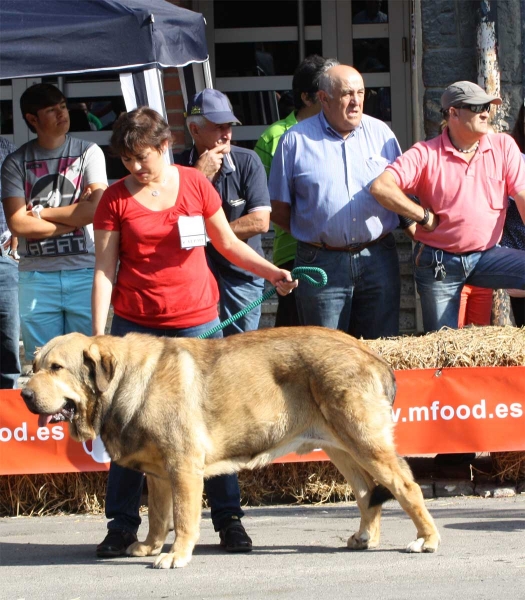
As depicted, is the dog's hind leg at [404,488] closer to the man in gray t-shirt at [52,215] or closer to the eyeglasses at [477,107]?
the man in gray t-shirt at [52,215]


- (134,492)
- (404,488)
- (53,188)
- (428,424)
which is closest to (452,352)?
(428,424)

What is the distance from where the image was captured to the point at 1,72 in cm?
670

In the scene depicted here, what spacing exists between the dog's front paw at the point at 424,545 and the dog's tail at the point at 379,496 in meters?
0.25

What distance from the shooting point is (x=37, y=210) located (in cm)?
709

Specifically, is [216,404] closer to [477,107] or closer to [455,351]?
[455,351]

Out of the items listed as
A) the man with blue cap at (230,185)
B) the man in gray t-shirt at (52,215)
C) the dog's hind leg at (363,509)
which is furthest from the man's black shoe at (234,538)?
the man in gray t-shirt at (52,215)

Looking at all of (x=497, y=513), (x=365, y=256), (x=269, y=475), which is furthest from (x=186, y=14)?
(x=497, y=513)

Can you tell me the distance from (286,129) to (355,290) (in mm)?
1483

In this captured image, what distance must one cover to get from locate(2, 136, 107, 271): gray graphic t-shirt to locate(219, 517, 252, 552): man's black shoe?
2191mm

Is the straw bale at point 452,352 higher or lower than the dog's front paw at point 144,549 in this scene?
higher

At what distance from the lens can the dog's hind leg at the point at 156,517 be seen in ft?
18.5

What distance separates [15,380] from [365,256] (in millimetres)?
2553

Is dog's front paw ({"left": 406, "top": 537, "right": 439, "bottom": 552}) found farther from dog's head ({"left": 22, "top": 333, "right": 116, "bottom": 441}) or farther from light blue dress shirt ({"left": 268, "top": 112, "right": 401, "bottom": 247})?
light blue dress shirt ({"left": 268, "top": 112, "right": 401, "bottom": 247})

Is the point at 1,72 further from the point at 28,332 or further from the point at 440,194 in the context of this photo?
the point at 440,194
